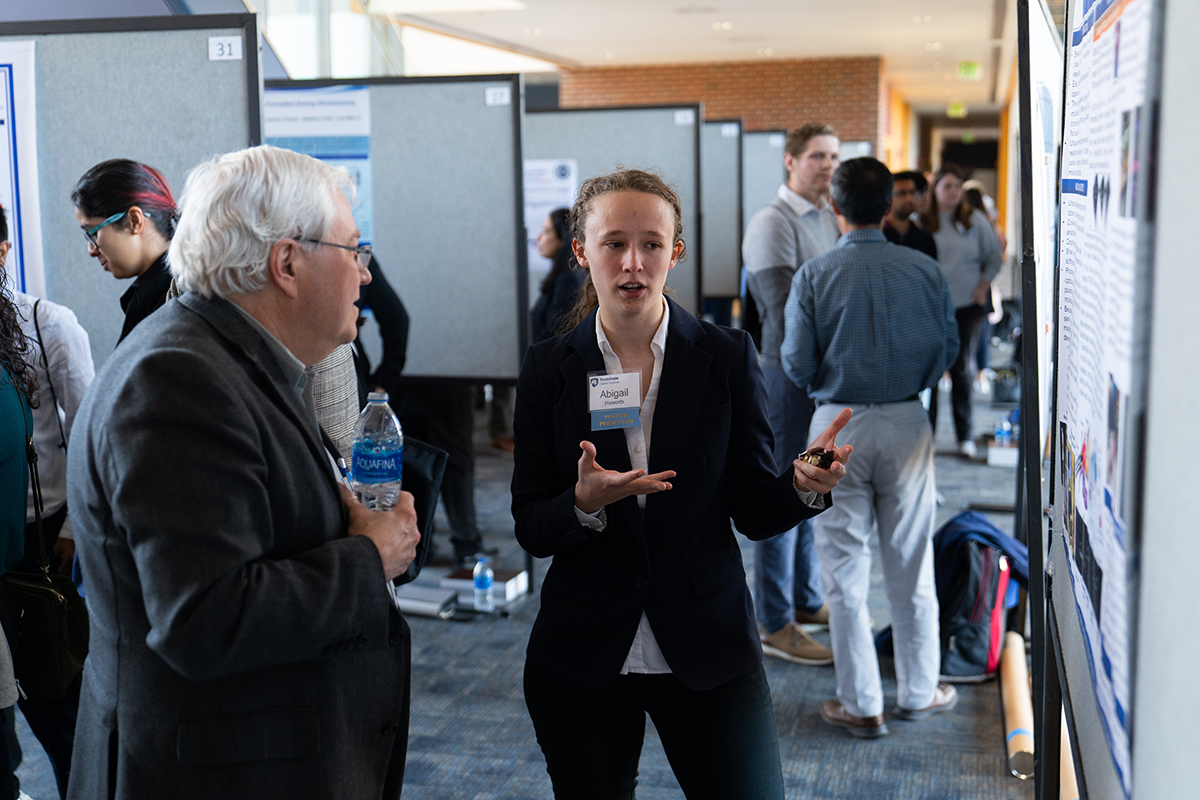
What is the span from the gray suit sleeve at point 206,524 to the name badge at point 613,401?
1.60 feet

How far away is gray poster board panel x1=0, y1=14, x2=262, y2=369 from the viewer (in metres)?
2.54

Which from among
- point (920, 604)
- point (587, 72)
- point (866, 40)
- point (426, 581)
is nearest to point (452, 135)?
point (426, 581)

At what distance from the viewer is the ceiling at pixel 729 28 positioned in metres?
11.5

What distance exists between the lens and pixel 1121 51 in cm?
73

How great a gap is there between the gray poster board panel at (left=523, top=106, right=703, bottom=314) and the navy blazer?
348cm

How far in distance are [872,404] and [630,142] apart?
2848mm

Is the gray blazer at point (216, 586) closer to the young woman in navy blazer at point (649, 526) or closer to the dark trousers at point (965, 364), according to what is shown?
the young woman in navy blazer at point (649, 526)

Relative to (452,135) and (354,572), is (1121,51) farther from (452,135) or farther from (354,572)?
(452,135)

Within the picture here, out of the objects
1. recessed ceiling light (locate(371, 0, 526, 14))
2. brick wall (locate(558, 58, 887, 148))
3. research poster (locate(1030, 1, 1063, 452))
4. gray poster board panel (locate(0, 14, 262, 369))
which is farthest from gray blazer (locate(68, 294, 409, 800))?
brick wall (locate(558, 58, 887, 148))

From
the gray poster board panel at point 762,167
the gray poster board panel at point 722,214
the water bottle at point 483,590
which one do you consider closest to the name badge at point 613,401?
the water bottle at point 483,590

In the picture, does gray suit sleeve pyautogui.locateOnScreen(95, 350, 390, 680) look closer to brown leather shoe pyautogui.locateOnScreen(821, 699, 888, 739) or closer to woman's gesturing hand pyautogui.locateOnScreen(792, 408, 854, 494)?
woman's gesturing hand pyautogui.locateOnScreen(792, 408, 854, 494)

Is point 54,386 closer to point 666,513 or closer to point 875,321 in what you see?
Answer: point 666,513

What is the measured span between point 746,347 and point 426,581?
288 cm

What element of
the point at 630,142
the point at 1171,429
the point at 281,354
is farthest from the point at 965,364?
the point at 1171,429
